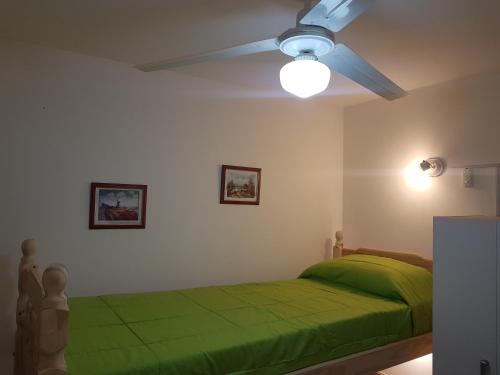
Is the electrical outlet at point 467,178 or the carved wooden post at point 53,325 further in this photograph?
the electrical outlet at point 467,178

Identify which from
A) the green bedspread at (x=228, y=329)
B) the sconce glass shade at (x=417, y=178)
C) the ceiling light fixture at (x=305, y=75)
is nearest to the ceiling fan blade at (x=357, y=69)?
the ceiling light fixture at (x=305, y=75)

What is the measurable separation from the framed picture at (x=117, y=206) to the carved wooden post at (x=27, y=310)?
1.73 feet

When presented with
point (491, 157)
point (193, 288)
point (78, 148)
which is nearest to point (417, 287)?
point (491, 157)

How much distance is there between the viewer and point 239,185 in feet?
9.98

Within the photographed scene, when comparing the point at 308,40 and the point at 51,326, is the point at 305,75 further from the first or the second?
the point at 51,326

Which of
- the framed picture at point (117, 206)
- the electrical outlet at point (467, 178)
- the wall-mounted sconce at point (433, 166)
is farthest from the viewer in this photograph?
the wall-mounted sconce at point (433, 166)

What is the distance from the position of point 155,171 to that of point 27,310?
1267 mm

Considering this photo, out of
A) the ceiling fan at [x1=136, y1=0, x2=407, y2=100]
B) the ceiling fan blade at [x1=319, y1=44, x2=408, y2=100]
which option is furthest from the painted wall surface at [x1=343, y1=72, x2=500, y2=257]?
the ceiling fan at [x1=136, y1=0, x2=407, y2=100]

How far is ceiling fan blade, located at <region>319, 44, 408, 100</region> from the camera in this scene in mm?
1604

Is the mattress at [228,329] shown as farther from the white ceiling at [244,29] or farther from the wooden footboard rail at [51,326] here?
the white ceiling at [244,29]

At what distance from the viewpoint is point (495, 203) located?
246 cm

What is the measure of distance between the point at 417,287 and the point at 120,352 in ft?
6.20

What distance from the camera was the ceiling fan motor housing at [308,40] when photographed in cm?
144

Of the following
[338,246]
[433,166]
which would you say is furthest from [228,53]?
[338,246]
